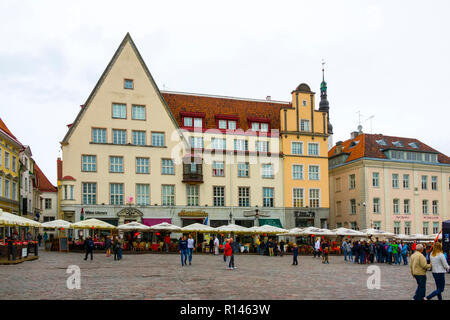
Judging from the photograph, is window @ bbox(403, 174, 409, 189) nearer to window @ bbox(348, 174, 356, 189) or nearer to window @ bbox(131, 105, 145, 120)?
window @ bbox(348, 174, 356, 189)

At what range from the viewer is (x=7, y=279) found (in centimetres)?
1984

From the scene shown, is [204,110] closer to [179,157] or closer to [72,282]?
[179,157]

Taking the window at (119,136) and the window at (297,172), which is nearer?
the window at (119,136)

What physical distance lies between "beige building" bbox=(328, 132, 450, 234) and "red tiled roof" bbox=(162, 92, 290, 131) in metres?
10.8

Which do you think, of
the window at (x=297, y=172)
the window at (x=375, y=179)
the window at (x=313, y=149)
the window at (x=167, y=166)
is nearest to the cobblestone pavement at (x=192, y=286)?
the window at (x=167, y=166)

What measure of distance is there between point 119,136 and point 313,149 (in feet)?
73.1

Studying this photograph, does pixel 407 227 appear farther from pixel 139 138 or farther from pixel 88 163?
pixel 88 163

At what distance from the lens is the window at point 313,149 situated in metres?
60.6

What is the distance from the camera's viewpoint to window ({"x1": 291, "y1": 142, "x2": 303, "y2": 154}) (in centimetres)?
5994

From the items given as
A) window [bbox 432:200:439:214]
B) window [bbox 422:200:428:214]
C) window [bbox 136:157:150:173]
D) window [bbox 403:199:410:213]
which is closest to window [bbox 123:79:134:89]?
window [bbox 136:157:150:173]

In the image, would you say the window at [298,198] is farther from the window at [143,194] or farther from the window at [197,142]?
the window at [143,194]

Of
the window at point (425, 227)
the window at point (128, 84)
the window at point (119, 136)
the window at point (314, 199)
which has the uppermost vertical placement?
the window at point (128, 84)
